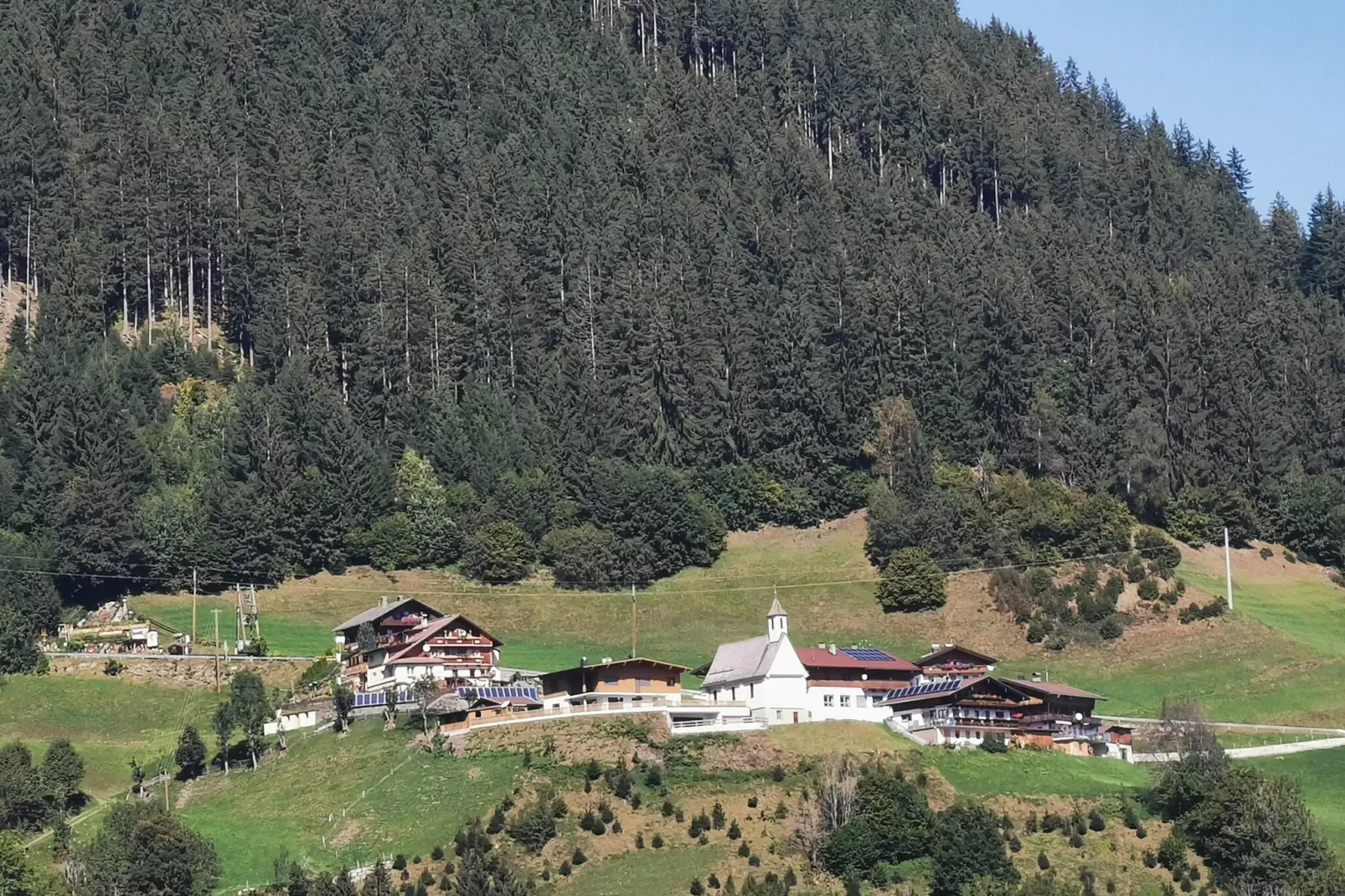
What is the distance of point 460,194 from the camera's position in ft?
646

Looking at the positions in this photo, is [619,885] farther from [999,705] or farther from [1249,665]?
[1249,665]

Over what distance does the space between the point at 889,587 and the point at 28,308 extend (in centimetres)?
7822

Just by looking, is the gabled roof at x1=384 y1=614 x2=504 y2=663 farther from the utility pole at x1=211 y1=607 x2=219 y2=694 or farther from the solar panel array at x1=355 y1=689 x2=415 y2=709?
the utility pole at x1=211 y1=607 x2=219 y2=694

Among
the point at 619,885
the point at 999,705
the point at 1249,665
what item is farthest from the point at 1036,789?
the point at 1249,665

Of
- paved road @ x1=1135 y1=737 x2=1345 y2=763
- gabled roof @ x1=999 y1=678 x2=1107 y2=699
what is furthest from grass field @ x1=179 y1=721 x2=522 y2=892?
paved road @ x1=1135 y1=737 x2=1345 y2=763

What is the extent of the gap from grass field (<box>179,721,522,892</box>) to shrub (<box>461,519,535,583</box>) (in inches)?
Answer: 1340

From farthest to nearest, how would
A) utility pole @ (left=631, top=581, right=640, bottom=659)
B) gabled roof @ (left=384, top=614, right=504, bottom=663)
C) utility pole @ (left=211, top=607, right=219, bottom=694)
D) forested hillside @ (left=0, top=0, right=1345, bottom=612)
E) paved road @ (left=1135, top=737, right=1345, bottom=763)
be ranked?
forested hillside @ (left=0, top=0, right=1345, bottom=612), utility pole @ (left=631, top=581, right=640, bottom=659), utility pole @ (left=211, top=607, right=219, bottom=694), gabled roof @ (left=384, top=614, right=504, bottom=663), paved road @ (left=1135, top=737, right=1345, bottom=763)

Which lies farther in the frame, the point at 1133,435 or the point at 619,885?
the point at 1133,435

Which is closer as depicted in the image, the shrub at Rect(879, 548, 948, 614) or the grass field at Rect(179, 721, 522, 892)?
the grass field at Rect(179, 721, 522, 892)

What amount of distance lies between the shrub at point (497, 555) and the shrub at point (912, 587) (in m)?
25.7

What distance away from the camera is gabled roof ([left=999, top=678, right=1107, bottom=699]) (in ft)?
407

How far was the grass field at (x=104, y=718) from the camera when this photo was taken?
12156cm

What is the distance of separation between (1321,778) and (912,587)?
38822 mm

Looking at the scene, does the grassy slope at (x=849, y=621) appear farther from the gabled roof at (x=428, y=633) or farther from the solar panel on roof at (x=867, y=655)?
the solar panel on roof at (x=867, y=655)
